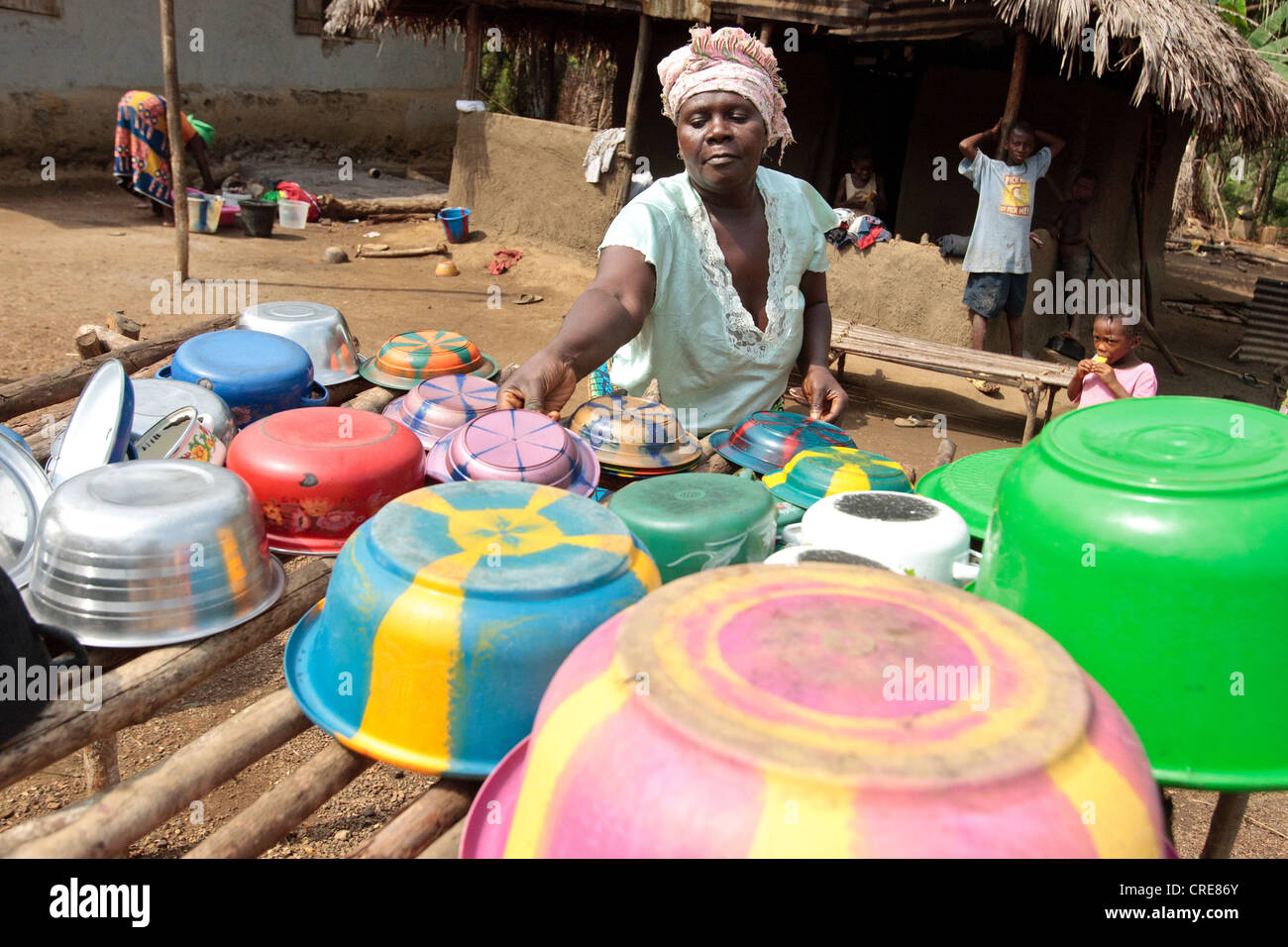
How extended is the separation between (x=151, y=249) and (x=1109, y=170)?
9.17 meters

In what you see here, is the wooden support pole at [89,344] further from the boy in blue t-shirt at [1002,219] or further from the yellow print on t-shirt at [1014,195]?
the yellow print on t-shirt at [1014,195]

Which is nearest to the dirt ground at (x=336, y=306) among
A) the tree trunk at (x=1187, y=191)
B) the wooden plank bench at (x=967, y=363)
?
the wooden plank bench at (x=967, y=363)

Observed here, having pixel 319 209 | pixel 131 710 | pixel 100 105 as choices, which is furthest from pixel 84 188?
pixel 131 710

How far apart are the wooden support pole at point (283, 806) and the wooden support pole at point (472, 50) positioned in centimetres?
1013

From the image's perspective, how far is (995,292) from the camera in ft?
24.9

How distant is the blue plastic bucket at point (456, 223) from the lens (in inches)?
412

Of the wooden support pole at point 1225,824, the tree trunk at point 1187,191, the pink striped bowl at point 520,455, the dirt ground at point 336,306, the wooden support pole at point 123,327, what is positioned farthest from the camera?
the tree trunk at point 1187,191

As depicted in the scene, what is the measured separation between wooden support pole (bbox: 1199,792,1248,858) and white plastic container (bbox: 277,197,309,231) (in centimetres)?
1079

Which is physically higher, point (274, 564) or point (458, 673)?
point (458, 673)

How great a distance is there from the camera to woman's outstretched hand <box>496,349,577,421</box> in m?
2.14

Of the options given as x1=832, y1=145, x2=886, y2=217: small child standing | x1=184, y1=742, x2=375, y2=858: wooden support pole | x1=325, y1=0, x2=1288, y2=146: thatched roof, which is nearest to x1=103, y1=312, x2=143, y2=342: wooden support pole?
x1=184, y1=742, x2=375, y2=858: wooden support pole

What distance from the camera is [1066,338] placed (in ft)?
29.4

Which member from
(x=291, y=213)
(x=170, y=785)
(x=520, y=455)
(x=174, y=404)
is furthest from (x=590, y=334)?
(x=291, y=213)

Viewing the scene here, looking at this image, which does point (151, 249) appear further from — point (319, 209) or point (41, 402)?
point (41, 402)
